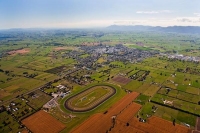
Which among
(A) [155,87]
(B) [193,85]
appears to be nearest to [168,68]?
(B) [193,85]

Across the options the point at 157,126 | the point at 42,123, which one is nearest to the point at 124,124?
the point at 157,126

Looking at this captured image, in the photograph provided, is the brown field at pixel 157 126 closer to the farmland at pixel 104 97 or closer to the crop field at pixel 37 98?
the farmland at pixel 104 97

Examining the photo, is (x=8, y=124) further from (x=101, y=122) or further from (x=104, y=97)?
(x=104, y=97)

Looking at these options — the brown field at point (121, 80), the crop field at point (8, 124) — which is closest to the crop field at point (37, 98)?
the crop field at point (8, 124)

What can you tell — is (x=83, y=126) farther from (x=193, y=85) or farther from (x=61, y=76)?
(x=193, y=85)

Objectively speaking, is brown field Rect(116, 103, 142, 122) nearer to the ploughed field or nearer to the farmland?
the farmland
